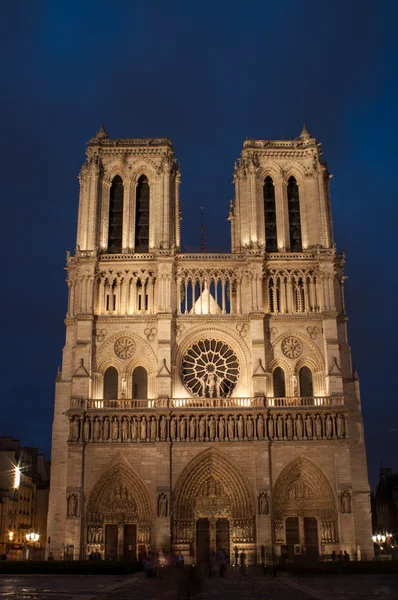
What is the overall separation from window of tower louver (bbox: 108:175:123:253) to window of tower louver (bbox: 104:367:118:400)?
7741 millimetres

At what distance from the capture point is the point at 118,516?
1551 inches

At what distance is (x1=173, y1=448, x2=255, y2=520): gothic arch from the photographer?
129 feet

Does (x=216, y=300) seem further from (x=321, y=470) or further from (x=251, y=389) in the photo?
(x=321, y=470)

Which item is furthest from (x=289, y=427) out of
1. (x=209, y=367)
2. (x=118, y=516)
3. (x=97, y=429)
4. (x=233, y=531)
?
(x=97, y=429)

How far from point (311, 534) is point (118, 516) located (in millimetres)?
10433

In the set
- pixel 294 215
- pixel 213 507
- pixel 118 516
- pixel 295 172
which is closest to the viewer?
pixel 118 516

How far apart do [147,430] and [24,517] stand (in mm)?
19332

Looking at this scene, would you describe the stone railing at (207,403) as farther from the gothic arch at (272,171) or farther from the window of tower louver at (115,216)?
the gothic arch at (272,171)

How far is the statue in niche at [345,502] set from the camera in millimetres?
38656

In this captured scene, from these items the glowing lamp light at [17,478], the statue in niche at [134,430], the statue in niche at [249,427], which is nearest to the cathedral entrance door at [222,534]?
the statue in niche at [249,427]

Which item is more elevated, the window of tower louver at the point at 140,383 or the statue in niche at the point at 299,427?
the window of tower louver at the point at 140,383

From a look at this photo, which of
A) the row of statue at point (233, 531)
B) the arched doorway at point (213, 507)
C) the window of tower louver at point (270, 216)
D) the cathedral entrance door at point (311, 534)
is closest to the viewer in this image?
the row of statue at point (233, 531)

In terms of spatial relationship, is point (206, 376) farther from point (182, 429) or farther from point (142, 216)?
point (142, 216)

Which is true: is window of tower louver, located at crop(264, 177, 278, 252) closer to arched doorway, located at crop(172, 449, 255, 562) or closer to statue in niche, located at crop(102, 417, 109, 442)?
arched doorway, located at crop(172, 449, 255, 562)
